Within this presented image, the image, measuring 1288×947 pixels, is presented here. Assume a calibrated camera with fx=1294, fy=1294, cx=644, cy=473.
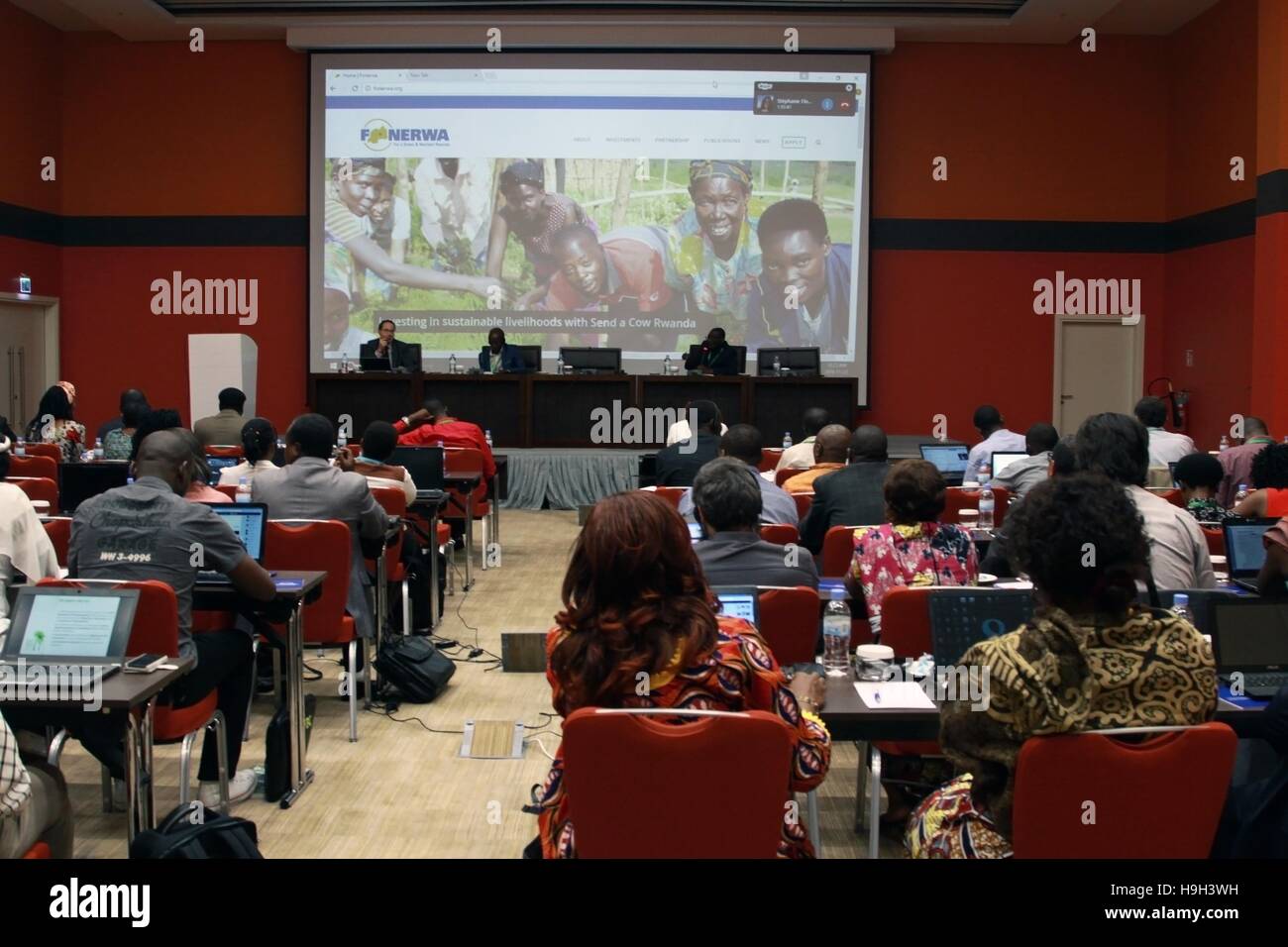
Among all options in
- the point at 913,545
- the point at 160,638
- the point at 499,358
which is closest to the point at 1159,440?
the point at 913,545

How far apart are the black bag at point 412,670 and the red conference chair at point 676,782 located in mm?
3216

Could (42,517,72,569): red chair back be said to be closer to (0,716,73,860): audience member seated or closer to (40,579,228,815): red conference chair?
(40,579,228,815): red conference chair

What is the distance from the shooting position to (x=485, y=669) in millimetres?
5984

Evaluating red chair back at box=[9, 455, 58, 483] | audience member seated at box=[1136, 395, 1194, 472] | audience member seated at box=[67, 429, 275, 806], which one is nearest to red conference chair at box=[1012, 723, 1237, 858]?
audience member seated at box=[67, 429, 275, 806]

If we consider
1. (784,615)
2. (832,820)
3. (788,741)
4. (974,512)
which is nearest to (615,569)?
(788,741)

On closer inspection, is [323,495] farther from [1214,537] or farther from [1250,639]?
[1214,537]

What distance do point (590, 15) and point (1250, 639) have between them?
36.0 ft

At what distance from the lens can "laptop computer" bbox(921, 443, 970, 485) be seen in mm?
8531

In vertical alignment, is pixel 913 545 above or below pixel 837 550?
above

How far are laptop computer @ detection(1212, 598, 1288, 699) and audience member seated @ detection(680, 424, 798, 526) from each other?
6.16 feet

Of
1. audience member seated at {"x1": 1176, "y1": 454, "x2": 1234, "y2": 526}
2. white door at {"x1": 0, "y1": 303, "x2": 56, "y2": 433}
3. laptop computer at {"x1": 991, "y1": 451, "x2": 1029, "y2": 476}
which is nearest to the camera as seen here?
audience member seated at {"x1": 1176, "y1": 454, "x2": 1234, "y2": 526}

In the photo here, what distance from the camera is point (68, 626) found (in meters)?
3.19
